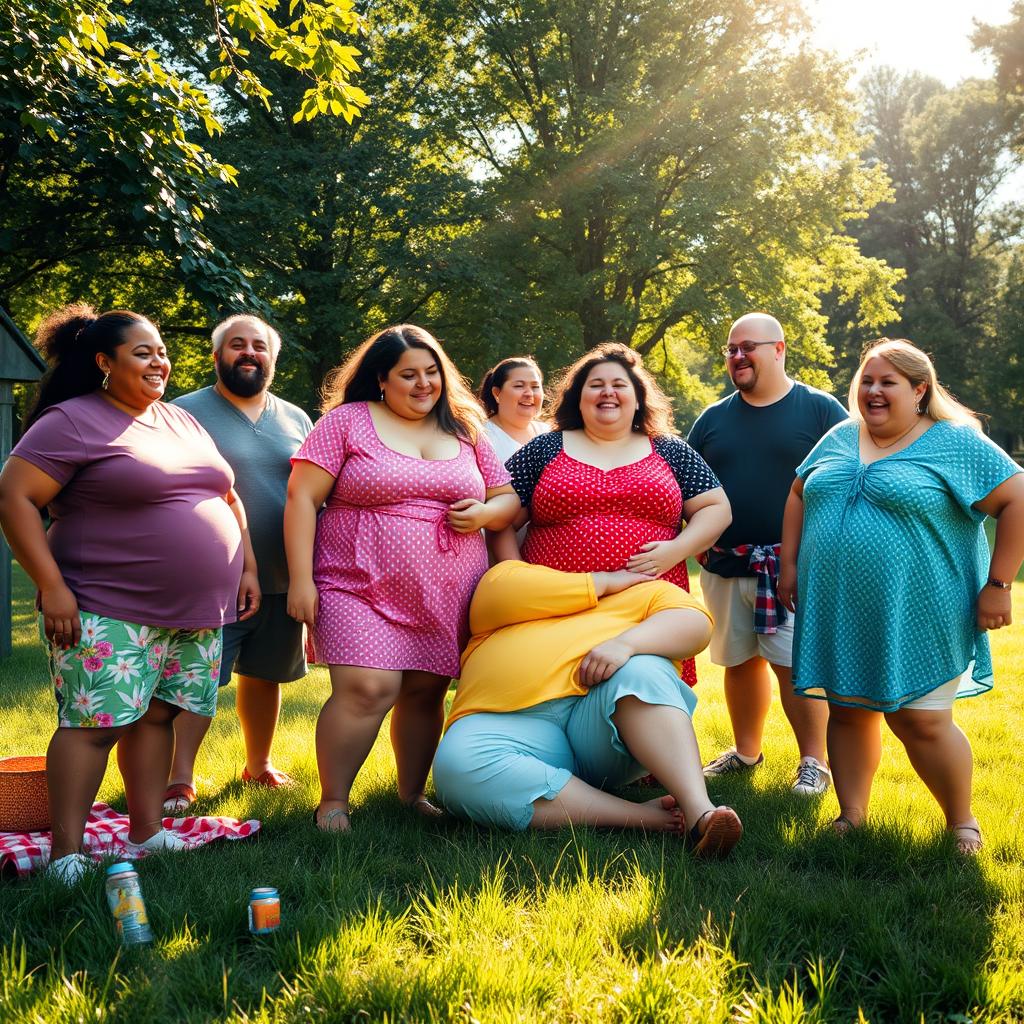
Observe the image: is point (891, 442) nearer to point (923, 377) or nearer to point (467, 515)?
point (923, 377)

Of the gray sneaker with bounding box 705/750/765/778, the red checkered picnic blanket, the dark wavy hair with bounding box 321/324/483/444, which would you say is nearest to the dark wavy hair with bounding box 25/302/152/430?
the dark wavy hair with bounding box 321/324/483/444

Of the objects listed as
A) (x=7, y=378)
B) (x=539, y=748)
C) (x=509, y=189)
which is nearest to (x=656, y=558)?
(x=539, y=748)

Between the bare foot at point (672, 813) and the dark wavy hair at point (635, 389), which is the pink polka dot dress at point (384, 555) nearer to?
the dark wavy hair at point (635, 389)

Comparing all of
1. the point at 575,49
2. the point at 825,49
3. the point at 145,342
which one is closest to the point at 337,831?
the point at 145,342

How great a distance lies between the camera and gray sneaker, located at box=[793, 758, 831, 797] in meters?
4.67

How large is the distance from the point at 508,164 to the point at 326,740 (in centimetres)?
1835

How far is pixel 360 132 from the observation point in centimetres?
1714

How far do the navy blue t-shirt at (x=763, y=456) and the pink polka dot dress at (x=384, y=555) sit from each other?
1.64m

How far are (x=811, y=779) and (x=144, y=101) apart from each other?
813 centimetres

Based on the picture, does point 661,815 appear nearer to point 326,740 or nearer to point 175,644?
point 326,740

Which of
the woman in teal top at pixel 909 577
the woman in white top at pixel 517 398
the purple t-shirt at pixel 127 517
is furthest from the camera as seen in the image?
the woman in white top at pixel 517 398

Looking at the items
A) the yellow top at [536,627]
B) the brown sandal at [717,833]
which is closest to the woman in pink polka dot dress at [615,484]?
the yellow top at [536,627]

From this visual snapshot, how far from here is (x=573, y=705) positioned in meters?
4.11

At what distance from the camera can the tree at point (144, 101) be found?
22.5ft
